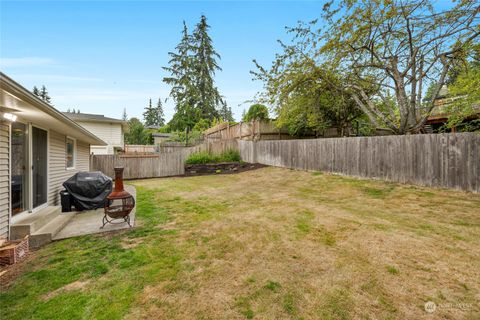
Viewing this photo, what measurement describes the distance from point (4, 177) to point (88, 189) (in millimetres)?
2163

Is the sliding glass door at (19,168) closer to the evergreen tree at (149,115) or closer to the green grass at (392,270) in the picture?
the green grass at (392,270)

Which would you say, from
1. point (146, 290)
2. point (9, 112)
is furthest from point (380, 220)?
point (9, 112)

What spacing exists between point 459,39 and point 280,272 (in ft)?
28.9

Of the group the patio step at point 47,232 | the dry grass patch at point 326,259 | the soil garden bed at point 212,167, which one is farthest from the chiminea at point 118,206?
the soil garden bed at point 212,167

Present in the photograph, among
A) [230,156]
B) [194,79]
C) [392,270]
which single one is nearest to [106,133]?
[230,156]

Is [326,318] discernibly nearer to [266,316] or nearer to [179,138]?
[266,316]

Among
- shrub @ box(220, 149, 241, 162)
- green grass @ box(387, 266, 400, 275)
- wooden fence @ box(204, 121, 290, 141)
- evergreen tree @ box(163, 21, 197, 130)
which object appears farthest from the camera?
evergreen tree @ box(163, 21, 197, 130)

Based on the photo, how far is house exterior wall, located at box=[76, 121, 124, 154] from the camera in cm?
1630

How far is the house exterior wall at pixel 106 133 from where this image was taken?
53.5 feet

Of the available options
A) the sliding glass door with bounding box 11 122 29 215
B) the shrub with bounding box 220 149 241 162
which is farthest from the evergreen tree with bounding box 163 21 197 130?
the sliding glass door with bounding box 11 122 29 215

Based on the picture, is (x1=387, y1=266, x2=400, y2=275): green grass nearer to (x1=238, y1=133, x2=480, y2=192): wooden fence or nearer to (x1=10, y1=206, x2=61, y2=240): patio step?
(x1=238, y1=133, x2=480, y2=192): wooden fence

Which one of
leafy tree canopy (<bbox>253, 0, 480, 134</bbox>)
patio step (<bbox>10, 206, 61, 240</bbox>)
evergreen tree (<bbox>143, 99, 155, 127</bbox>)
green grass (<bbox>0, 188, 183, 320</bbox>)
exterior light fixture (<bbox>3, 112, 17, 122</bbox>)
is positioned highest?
evergreen tree (<bbox>143, 99, 155, 127</bbox>)

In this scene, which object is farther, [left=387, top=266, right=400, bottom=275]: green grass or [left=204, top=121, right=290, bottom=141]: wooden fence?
[left=204, top=121, right=290, bottom=141]: wooden fence

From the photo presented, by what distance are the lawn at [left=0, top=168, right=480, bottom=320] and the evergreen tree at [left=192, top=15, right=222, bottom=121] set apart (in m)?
21.7
